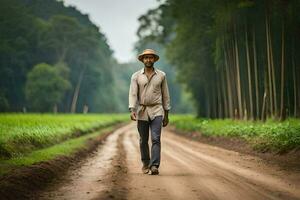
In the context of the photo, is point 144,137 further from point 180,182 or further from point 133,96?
point 180,182

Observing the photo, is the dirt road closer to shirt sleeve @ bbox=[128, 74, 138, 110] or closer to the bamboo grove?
shirt sleeve @ bbox=[128, 74, 138, 110]

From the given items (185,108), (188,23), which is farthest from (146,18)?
(185,108)

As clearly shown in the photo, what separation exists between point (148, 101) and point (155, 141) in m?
0.85

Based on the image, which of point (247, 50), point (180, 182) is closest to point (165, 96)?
point (180, 182)

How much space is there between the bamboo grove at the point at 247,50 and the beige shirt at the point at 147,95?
34.6ft

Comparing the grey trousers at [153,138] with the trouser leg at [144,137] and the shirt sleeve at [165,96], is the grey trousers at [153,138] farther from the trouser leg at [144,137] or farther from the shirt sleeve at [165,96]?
the shirt sleeve at [165,96]

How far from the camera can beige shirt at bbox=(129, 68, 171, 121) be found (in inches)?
375

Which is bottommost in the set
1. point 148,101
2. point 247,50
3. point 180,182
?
point 180,182

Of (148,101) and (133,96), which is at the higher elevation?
(133,96)

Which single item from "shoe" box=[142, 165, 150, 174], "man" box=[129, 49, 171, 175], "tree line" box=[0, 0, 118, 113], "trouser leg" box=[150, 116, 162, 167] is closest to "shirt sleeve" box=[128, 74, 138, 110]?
"man" box=[129, 49, 171, 175]

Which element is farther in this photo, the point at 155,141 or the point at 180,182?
the point at 155,141

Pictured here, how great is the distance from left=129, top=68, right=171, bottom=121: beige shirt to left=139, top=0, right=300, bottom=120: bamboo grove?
10552 mm

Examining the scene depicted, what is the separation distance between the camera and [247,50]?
23.9 meters

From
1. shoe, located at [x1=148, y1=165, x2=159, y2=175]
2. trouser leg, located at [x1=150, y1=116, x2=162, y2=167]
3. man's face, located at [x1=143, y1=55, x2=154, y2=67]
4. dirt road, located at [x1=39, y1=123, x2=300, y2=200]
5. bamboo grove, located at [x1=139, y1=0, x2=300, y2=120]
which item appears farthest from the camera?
bamboo grove, located at [x1=139, y1=0, x2=300, y2=120]
